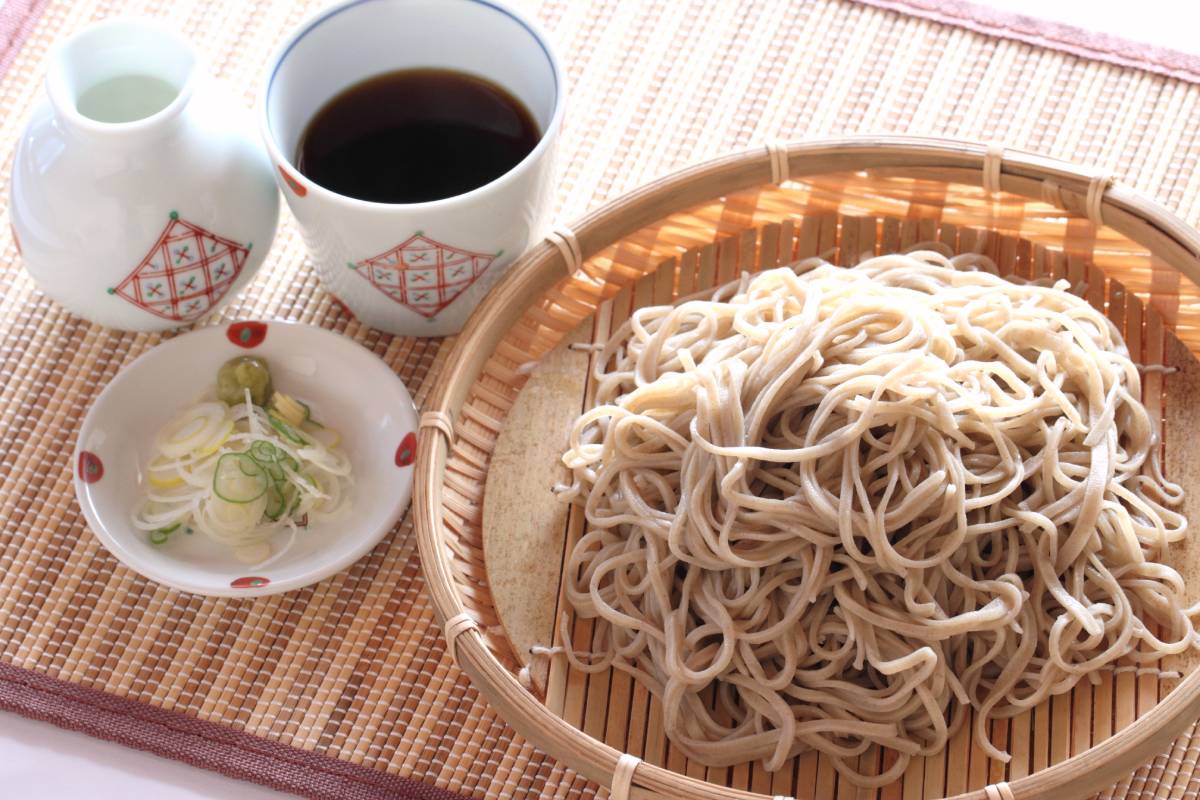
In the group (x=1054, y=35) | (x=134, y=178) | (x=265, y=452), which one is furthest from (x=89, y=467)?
(x=1054, y=35)

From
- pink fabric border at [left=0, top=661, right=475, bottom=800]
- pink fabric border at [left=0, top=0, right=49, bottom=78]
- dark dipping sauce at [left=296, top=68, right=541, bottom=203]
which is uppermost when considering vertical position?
dark dipping sauce at [left=296, top=68, right=541, bottom=203]

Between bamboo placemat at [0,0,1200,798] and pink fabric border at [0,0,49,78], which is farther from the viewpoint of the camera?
pink fabric border at [0,0,49,78]

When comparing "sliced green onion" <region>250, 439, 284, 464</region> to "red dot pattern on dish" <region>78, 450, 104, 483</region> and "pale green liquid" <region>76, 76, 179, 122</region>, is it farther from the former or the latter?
"pale green liquid" <region>76, 76, 179, 122</region>

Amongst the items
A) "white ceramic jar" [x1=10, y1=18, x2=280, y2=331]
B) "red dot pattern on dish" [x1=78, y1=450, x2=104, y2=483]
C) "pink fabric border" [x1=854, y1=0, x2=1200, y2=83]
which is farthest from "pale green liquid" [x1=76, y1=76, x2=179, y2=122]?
"pink fabric border" [x1=854, y1=0, x2=1200, y2=83]

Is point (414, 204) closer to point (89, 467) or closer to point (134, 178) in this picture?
point (134, 178)

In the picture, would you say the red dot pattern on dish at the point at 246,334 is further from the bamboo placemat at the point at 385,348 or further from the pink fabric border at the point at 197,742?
the pink fabric border at the point at 197,742

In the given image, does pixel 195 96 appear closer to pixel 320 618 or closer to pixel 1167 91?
pixel 320 618
